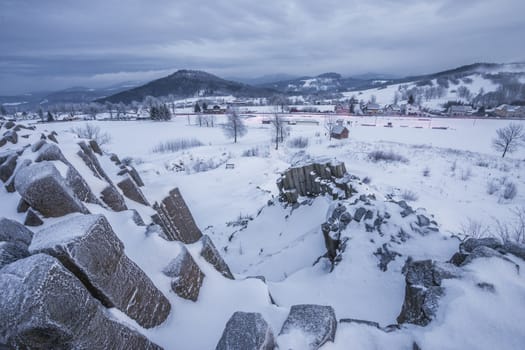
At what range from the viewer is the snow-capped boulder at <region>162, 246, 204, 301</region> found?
3197 millimetres

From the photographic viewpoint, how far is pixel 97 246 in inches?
85.7

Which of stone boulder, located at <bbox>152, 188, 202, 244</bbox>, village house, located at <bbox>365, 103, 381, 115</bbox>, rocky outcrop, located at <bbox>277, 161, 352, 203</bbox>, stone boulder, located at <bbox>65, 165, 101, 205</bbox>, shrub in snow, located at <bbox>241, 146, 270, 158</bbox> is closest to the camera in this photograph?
stone boulder, located at <bbox>65, 165, 101, 205</bbox>

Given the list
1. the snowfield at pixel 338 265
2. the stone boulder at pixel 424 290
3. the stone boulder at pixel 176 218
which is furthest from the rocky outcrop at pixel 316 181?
the stone boulder at pixel 424 290

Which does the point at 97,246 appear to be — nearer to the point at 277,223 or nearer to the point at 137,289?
the point at 137,289

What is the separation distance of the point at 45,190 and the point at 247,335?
3.07 metres

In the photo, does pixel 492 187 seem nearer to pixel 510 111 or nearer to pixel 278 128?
pixel 278 128

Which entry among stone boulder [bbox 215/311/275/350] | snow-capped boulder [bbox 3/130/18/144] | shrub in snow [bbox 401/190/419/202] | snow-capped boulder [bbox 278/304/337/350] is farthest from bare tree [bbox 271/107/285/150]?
stone boulder [bbox 215/311/275/350]

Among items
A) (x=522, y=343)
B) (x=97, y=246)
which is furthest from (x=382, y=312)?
(x=97, y=246)

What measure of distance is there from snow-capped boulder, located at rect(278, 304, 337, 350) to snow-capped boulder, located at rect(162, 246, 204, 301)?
142 cm

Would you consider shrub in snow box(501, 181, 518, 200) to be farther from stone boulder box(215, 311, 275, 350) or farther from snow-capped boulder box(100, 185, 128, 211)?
snow-capped boulder box(100, 185, 128, 211)

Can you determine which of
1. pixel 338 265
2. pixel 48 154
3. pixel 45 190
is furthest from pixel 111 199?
pixel 338 265

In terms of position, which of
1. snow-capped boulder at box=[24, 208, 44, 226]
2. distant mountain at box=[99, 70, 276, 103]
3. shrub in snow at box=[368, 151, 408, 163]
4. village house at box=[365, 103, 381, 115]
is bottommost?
shrub in snow at box=[368, 151, 408, 163]

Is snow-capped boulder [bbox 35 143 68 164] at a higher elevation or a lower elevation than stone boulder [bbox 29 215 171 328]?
higher

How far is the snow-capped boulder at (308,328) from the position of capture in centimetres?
244
